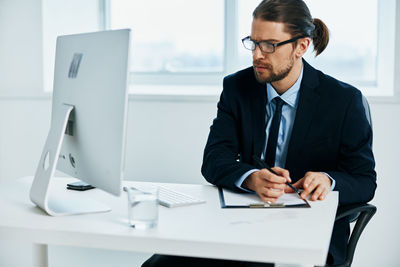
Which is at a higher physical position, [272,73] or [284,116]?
[272,73]

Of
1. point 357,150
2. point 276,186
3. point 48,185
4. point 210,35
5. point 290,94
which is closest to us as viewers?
point 48,185

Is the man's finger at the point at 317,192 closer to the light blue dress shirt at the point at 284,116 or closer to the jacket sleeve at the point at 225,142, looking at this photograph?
the jacket sleeve at the point at 225,142

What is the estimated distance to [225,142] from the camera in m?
2.06

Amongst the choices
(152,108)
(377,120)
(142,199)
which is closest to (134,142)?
(152,108)

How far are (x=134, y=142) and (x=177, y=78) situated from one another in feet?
1.59

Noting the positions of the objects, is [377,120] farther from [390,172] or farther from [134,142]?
[134,142]

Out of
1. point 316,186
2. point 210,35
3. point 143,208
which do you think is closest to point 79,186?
point 143,208

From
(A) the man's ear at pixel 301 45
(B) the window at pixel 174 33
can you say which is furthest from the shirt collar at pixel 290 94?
(B) the window at pixel 174 33

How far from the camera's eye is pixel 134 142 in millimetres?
3068

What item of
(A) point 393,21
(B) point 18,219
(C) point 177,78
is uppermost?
(A) point 393,21

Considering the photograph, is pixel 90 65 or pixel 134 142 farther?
pixel 134 142

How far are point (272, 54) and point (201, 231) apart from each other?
91 centimetres

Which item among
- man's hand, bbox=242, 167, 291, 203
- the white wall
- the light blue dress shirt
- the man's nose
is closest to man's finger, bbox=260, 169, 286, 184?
man's hand, bbox=242, 167, 291, 203

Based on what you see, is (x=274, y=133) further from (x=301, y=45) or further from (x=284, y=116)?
(x=301, y=45)
